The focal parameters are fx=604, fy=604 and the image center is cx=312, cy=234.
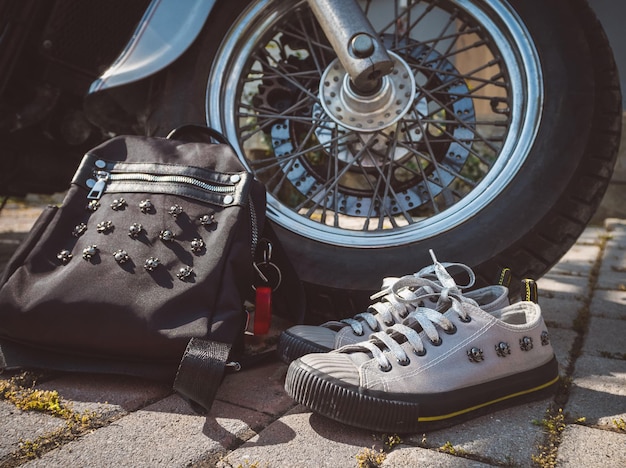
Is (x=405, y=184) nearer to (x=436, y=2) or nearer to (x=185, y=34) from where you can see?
(x=436, y=2)

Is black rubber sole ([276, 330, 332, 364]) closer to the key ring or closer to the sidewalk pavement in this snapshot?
the sidewalk pavement

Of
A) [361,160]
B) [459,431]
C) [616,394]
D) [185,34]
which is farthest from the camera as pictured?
[361,160]

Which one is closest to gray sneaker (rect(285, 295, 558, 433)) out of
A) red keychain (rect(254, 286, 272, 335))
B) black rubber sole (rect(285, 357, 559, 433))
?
black rubber sole (rect(285, 357, 559, 433))

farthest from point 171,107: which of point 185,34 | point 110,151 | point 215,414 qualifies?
point 215,414

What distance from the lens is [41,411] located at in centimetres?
99

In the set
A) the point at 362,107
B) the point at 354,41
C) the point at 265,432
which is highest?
the point at 354,41

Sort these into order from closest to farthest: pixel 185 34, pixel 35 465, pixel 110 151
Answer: pixel 35 465
pixel 110 151
pixel 185 34

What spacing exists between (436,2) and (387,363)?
1007 millimetres

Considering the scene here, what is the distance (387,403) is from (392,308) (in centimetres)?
25

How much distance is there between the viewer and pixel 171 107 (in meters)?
1.56

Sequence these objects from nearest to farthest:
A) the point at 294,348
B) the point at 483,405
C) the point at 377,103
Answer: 1. the point at 483,405
2. the point at 294,348
3. the point at 377,103

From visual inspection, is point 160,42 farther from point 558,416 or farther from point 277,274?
point 558,416

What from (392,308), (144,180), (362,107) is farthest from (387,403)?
(362,107)

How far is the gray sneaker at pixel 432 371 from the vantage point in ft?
3.05
